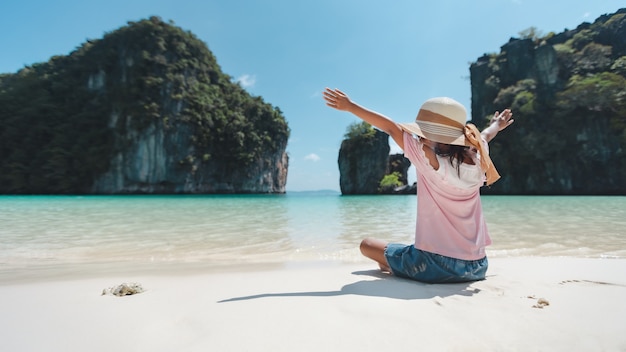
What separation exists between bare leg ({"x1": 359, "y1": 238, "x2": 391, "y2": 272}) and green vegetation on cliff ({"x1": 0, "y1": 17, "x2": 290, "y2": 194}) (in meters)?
42.3

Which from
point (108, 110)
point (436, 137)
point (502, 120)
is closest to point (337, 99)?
point (436, 137)

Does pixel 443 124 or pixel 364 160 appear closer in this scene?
pixel 443 124

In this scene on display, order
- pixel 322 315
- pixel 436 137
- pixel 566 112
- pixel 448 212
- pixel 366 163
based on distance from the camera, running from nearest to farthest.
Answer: pixel 322 315 → pixel 436 137 → pixel 448 212 → pixel 566 112 → pixel 366 163

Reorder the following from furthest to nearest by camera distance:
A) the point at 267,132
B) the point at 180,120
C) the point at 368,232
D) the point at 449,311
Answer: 1. the point at 267,132
2. the point at 180,120
3. the point at 368,232
4. the point at 449,311

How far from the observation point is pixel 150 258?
3469mm

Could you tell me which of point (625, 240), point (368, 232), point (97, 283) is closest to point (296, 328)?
point (97, 283)

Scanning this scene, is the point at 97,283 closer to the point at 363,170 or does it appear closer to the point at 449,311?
the point at 449,311

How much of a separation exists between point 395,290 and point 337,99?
1248mm

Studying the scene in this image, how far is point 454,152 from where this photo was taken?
1.87 meters

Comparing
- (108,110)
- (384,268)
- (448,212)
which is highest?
(108,110)

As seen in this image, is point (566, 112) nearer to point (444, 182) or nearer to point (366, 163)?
point (366, 163)

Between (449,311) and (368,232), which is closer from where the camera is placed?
(449,311)

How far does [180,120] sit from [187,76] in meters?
8.14

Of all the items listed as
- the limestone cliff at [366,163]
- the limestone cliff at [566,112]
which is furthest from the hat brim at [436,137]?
the limestone cliff at [366,163]
